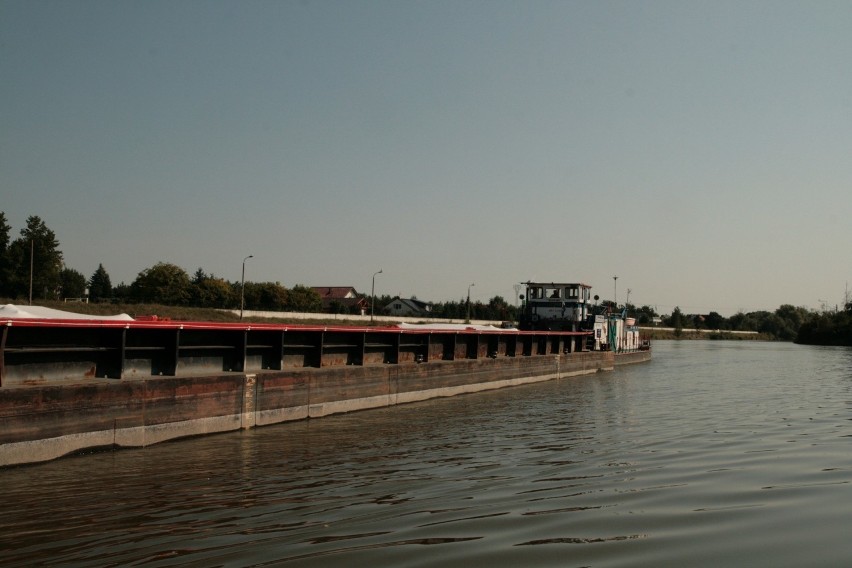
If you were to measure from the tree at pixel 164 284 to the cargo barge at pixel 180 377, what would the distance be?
68344 millimetres

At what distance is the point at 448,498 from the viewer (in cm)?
891

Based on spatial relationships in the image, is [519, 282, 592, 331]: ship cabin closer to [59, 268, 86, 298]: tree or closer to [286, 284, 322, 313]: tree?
[286, 284, 322, 313]: tree

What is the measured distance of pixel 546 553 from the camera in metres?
6.61

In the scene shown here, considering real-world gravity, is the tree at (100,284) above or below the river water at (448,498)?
above

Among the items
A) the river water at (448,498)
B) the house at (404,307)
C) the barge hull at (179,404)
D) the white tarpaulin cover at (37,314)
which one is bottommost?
the river water at (448,498)

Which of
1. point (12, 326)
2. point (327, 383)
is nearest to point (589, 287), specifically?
point (327, 383)

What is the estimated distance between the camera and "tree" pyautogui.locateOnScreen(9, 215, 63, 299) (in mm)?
70000

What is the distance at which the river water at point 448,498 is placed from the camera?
21.8ft

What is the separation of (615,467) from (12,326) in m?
9.70

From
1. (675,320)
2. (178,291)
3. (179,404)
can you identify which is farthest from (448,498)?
(675,320)

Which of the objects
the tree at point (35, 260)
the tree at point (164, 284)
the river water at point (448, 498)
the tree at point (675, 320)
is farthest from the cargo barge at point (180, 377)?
the tree at point (675, 320)

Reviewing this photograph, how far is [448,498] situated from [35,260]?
73.4 m

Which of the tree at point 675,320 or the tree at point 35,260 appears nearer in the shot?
the tree at point 35,260

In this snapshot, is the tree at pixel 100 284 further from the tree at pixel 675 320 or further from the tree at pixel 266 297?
the tree at pixel 675 320
